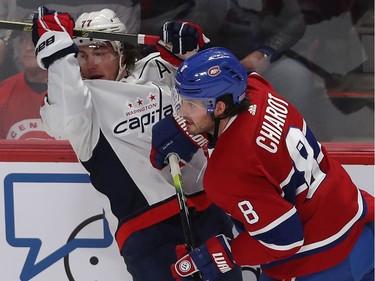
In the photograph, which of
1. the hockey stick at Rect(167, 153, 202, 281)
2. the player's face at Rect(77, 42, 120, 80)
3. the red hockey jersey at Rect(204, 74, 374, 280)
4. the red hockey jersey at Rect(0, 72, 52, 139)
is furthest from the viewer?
the red hockey jersey at Rect(0, 72, 52, 139)

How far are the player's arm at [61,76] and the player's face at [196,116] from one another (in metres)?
0.29

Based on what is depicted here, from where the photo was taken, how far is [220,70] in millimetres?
1626

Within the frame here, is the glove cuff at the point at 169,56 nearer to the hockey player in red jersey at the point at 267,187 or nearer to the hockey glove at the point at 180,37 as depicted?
the hockey glove at the point at 180,37

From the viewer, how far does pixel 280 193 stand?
1642mm

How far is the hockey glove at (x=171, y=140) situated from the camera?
1.86 m

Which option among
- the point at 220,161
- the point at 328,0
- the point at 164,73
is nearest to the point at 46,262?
the point at 164,73

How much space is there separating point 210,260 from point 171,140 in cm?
30

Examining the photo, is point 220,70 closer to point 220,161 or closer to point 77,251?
point 220,161

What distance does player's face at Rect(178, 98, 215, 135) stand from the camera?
1.65m

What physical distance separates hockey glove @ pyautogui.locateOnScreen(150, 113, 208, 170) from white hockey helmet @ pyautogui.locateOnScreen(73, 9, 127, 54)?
244mm

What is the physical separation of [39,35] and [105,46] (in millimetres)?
187

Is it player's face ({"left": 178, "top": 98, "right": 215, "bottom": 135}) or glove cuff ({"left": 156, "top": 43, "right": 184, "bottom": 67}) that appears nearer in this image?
player's face ({"left": 178, "top": 98, "right": 215, "bottom": 135})

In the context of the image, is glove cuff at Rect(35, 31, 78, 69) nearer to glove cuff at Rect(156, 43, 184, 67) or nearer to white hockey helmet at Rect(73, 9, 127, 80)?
white hockey helmet at Rect(73, 9, 127, 80)

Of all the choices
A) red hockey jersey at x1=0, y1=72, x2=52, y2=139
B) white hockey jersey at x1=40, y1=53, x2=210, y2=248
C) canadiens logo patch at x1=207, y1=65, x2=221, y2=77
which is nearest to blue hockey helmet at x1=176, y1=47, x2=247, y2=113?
canadiens logo patch at x1=207, y1=65, x2=221, y2=77
